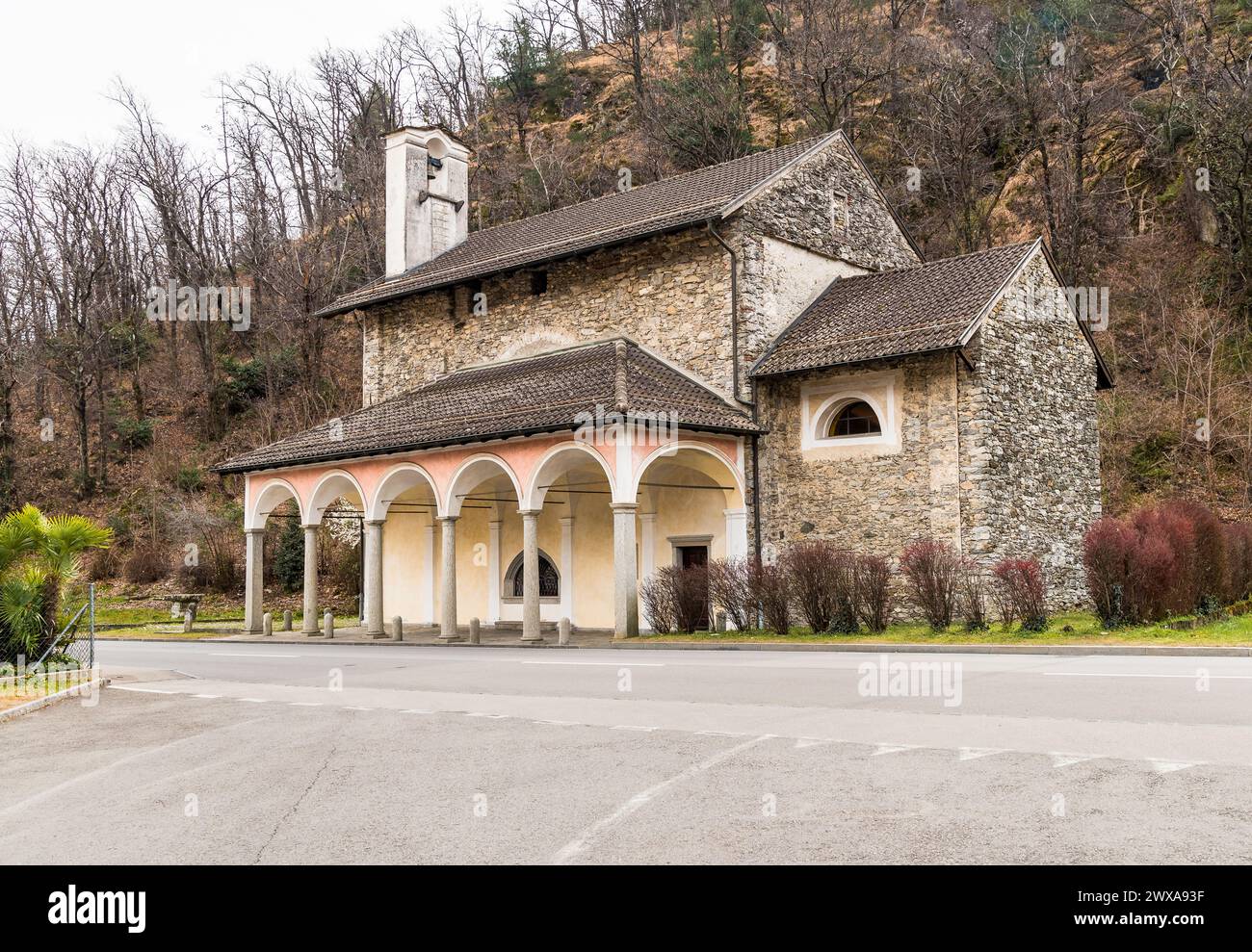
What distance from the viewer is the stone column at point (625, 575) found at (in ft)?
72.4

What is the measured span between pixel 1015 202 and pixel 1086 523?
1922cm

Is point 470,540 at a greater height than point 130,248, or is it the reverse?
point 130,248

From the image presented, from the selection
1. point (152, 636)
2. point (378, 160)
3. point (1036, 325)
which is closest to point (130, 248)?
point (378, 160)

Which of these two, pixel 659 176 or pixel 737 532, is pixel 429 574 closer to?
pixel 737 532

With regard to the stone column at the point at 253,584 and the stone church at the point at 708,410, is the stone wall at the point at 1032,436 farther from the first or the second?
the stone column at the point at 253,584

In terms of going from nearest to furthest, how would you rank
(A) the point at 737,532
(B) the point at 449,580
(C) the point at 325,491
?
(A) the point at 737,532 < (B) the point at 449,580 < (C) the point at 325,491

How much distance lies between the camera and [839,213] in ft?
91.8

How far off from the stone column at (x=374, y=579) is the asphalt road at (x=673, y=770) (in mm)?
12609

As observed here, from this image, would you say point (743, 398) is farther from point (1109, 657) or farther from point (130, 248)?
point (130, 248)

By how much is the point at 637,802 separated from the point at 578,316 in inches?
866

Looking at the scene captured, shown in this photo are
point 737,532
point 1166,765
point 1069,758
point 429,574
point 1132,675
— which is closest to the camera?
point 1166,765

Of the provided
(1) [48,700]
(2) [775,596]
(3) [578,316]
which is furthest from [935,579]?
(1) [48,700]

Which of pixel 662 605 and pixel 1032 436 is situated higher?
pixel 1032 436

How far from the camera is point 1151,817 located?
592cm
